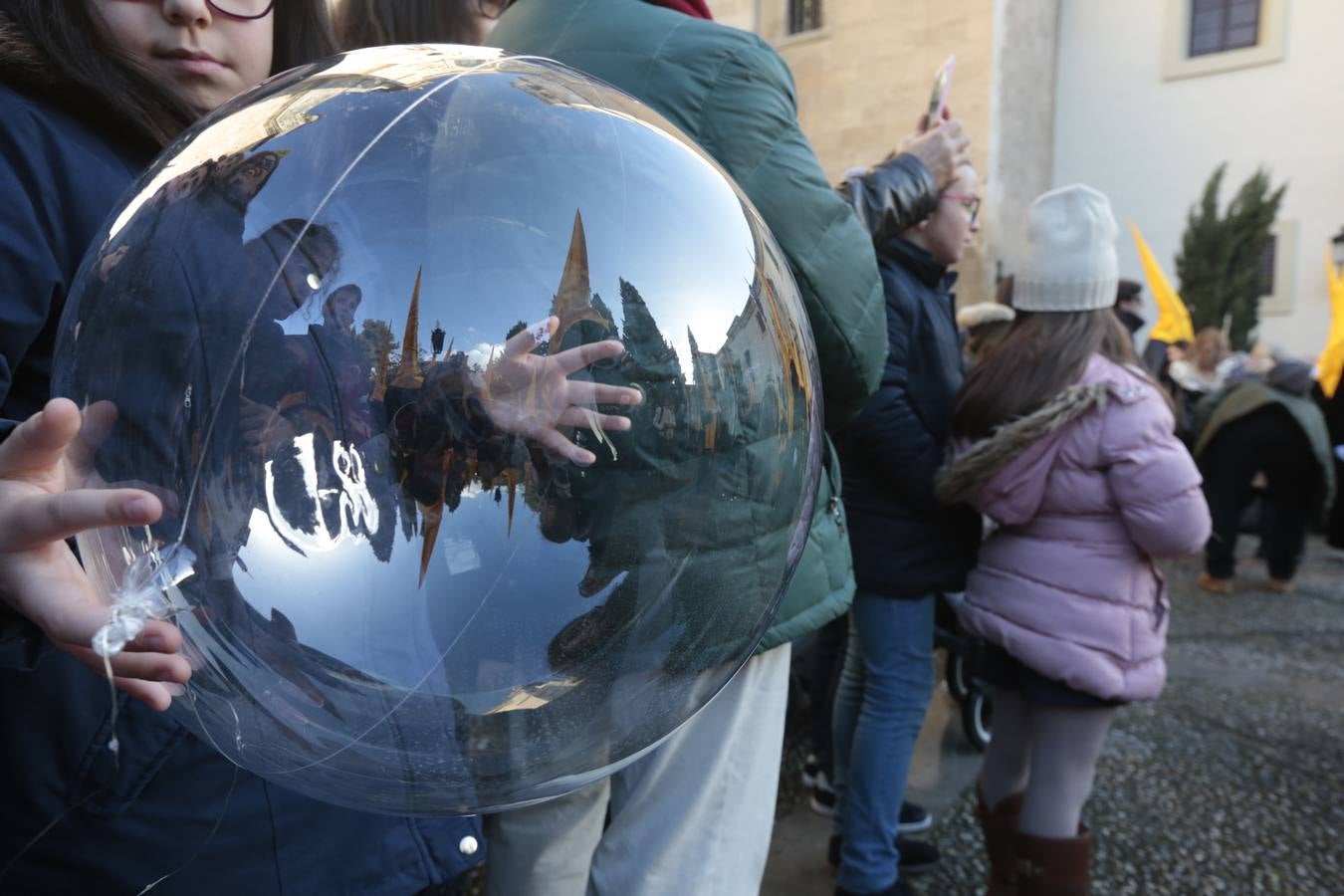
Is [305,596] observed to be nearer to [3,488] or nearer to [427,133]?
[3,488]

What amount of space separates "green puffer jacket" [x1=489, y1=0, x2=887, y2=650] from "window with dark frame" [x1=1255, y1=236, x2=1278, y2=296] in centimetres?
1715

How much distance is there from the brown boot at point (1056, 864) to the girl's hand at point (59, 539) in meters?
2.10

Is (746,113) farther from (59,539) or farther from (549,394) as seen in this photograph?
(59,539)

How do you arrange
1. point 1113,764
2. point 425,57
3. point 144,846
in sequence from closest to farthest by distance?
point 425,57, point 144,846, point 1113,764

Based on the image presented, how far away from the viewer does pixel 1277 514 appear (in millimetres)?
6020

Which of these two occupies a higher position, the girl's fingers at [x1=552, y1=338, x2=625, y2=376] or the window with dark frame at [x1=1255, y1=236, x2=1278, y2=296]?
the girl's fingers at [x1=552, y1=338, x2=625, y2=376]

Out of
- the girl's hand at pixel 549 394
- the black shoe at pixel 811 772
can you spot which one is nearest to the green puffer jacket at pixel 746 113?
the girl's hand at pixel 549 394

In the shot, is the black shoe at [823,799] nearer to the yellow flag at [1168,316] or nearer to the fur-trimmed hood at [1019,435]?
the fur-trimmed hood at [1019,435]

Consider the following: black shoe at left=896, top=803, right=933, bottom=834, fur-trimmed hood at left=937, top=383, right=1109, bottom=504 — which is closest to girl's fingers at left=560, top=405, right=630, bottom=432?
fur-trimmed hood at left=937, top=383, right=1109, bottom=504

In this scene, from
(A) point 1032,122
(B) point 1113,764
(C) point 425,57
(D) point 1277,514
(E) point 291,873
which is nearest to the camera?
(C) point 425,57

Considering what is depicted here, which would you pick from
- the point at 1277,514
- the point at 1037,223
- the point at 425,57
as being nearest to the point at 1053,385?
the point at 1037,223

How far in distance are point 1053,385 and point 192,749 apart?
1976mm

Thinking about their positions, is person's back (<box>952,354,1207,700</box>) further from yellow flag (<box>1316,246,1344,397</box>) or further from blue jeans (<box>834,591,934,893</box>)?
yellow flag (<box>1316,246,1344,397</box>)

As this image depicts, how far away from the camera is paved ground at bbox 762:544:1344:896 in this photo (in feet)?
9.16
